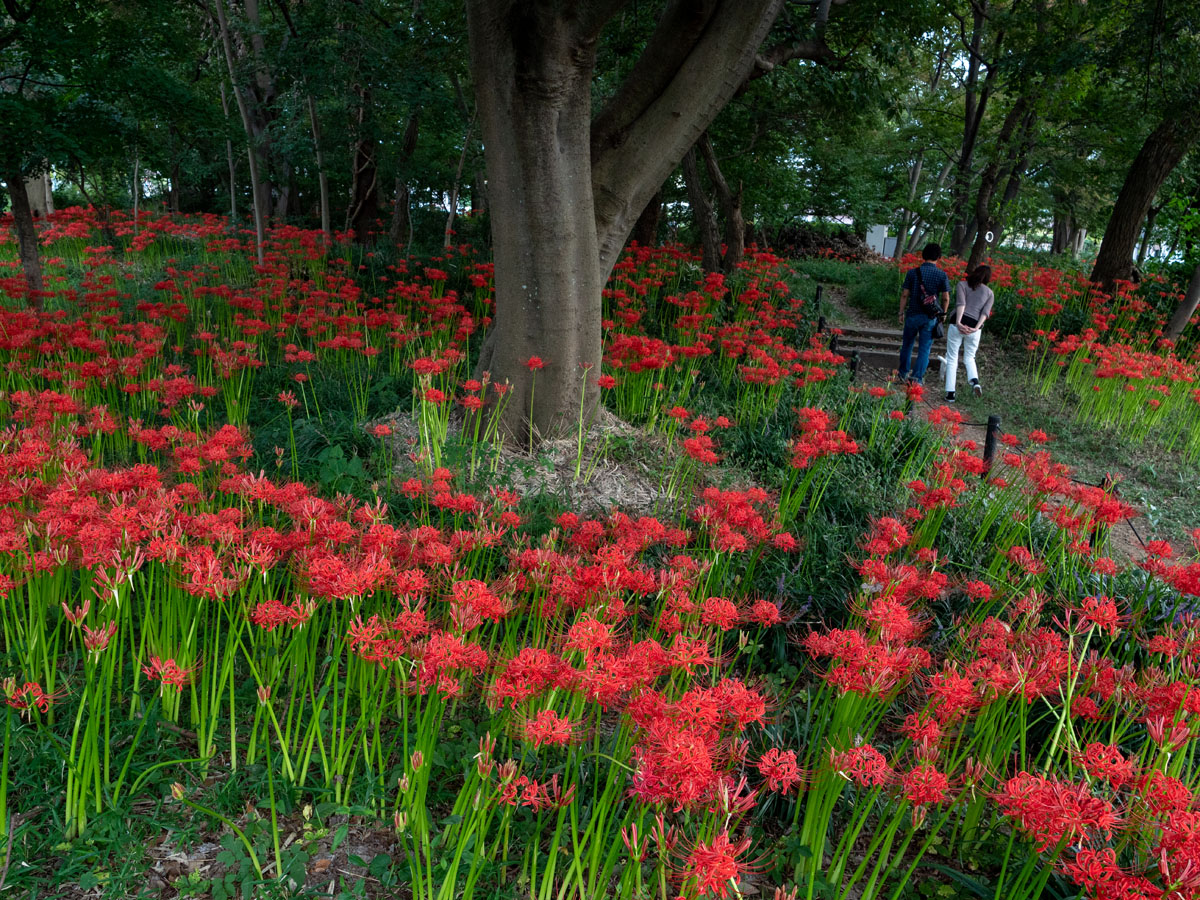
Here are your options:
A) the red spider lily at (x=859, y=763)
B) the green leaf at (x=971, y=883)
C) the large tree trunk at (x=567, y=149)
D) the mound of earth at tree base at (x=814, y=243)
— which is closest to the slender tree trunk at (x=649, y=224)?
the large tree trunk at (x=567, y=149)

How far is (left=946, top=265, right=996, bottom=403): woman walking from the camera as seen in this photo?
358 inches

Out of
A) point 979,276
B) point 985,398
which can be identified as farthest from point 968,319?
point 985,398

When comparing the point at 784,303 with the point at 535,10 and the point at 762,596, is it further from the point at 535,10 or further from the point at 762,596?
the point at 762,596

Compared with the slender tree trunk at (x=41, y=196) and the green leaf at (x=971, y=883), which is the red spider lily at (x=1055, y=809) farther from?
the slender tree trunk at (x=41, y=196)

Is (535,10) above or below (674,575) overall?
above

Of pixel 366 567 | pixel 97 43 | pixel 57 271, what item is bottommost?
pixel 366 567

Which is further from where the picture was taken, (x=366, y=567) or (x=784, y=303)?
(x=784, y=303)

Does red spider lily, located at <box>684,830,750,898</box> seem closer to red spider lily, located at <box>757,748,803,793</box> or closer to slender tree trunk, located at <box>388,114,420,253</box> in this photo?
red spider lily, located at <box>757,748,803,793</box>

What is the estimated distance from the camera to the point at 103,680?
2533 mm

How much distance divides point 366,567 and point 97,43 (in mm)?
6809

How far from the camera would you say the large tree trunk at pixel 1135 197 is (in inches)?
463

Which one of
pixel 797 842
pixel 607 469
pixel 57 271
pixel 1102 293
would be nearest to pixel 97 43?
pixel 57 271

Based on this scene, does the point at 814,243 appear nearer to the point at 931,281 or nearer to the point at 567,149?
the point at 931,281

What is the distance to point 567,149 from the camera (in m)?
5.55
